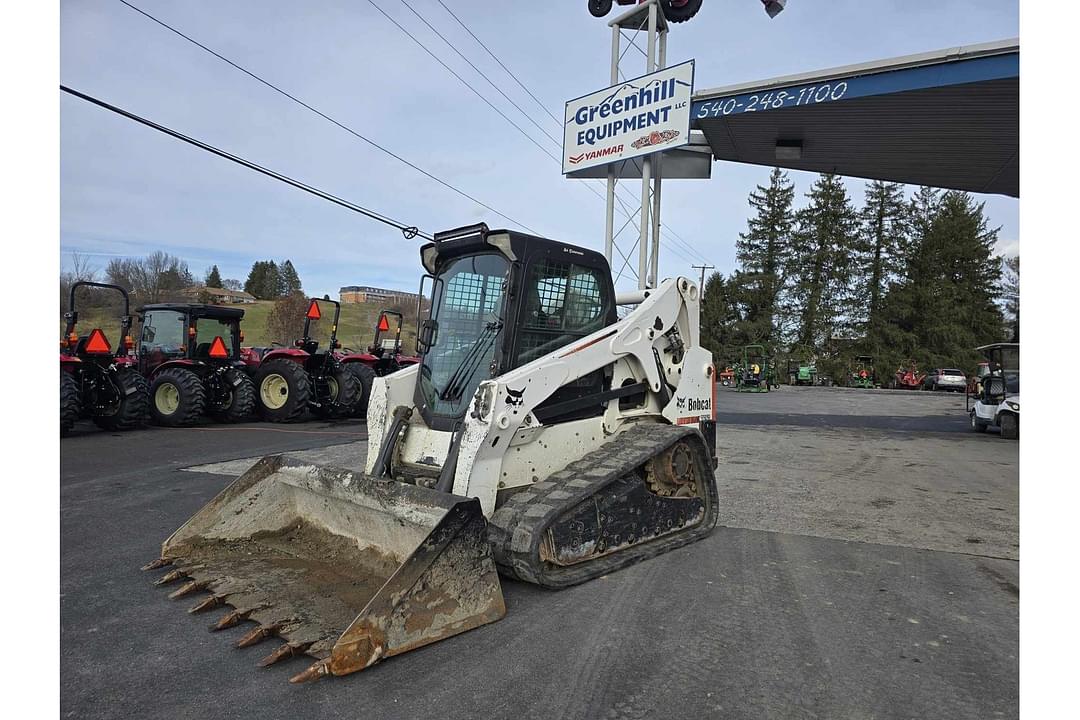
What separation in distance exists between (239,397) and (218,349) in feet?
3.32

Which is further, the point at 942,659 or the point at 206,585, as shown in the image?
the point at 206,585

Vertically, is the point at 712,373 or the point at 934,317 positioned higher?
the point at 934,317

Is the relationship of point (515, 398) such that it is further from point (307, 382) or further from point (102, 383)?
point (102, 383)

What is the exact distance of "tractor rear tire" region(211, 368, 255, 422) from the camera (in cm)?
1312

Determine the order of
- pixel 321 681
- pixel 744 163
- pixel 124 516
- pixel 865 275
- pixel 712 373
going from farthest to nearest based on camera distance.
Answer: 1. pixel 865 275
2. pixel 744 163
3. pixel 712 373
4. pixel 124 516
5. pixel 321 681

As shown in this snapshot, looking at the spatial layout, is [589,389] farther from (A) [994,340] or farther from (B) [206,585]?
(A) [994,340]

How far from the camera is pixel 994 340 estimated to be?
44219mm

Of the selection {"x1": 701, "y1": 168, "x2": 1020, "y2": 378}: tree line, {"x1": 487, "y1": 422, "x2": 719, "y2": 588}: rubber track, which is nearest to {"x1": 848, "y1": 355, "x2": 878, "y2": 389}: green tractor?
{"x1": 701, "y1": 168, "x2": 1020, "y2": 378}: tree line

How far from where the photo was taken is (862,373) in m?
44.6

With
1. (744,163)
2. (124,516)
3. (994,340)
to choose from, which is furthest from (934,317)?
(124,516)

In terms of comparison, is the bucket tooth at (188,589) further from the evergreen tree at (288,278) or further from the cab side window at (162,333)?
the evergreen tree at (288,278)

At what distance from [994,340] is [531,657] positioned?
167 feet

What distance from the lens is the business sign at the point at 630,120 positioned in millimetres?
13477

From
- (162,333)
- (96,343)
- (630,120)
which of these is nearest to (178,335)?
(162,333)
